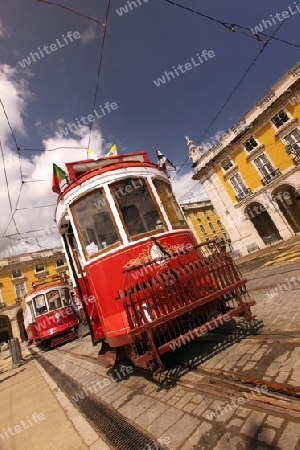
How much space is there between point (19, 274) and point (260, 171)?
35.0m

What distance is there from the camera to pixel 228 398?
2686mm

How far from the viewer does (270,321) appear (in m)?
4.42

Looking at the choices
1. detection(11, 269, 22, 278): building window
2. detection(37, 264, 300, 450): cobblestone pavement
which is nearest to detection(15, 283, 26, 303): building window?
detection(11, 269, 22, 278): building window

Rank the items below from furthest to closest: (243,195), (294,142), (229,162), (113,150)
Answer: (229,162), (243,195), (294,142), (113,150)

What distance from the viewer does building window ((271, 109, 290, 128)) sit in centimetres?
2131

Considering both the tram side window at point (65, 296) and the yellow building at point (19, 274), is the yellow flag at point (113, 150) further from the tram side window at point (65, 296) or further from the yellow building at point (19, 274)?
the yellow building at point (19, 274)

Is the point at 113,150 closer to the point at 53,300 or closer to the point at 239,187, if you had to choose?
the point at 53,300

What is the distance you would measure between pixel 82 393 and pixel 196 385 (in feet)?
8.63

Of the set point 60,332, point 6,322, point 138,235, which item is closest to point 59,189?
point 138,235

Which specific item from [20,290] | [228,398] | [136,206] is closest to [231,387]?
[228,398]

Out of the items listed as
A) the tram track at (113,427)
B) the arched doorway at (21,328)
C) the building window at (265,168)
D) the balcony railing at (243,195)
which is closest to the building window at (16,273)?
the arched doorway at (21,328)

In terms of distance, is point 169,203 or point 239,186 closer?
point 169,203

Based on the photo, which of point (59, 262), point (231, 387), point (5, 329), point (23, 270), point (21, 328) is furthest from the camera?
point (59, 262)

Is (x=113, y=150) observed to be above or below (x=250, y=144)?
below
